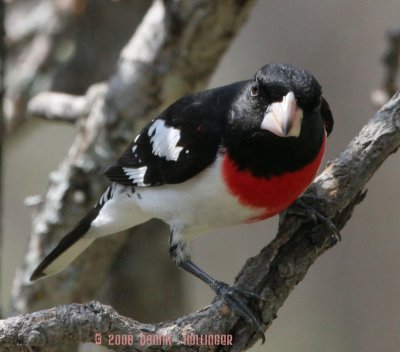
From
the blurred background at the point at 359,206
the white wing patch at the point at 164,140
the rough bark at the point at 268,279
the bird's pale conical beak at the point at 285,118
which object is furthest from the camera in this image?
the blurred background at the point at 359,206

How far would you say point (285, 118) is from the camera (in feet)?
8.99

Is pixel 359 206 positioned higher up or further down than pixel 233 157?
higher up

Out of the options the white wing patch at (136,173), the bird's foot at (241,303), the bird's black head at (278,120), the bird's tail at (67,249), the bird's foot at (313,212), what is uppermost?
the bird's black head at (278,120)

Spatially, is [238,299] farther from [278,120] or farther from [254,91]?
[254,91]

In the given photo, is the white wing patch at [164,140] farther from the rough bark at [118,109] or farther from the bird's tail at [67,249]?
the rough bark at [118,109]

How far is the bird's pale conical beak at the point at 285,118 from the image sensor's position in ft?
9.00

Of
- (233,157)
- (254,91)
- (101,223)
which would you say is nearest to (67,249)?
(101,223)

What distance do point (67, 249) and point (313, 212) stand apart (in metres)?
1.20

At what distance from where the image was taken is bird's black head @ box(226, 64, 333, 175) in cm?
279

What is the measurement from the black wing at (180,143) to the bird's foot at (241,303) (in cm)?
48

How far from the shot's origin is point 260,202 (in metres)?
3.01

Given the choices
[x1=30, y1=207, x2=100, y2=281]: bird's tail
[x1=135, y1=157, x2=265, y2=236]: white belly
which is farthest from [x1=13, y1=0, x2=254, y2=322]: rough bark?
[x1=135, y1=157, x2=265, y2=236]: white belly

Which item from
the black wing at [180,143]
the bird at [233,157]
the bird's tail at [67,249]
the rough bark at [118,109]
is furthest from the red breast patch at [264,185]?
the rough bark at [118,109]

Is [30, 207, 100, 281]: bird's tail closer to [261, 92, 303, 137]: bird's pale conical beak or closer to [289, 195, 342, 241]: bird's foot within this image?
[289, 195, 342, 241]: bird's foot
